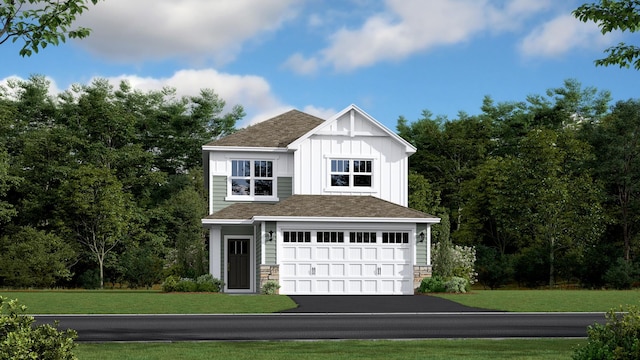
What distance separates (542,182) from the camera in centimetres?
4416

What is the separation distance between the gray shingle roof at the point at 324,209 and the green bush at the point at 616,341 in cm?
2338

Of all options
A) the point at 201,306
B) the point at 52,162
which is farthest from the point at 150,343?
the point at 52,162

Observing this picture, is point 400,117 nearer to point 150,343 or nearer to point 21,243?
point 21,243

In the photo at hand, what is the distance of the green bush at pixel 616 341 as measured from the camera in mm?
8328

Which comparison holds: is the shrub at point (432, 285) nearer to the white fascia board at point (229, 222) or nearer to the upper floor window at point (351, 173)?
the upper floor window at point (351, 173)


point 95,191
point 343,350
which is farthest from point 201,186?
point 343,350

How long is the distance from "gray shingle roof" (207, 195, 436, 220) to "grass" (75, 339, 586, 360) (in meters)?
18.1

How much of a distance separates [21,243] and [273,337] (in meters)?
32.9

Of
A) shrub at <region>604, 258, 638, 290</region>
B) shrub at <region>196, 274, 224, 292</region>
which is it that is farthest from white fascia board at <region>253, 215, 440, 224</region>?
shrub at <region>604, 258, 638, 290</region>

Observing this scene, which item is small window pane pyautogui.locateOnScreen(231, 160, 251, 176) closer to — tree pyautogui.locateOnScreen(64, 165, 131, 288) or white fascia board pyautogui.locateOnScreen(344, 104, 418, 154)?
white fascia board pyautogui.locateOnScreen(344, 104, 418, 154)

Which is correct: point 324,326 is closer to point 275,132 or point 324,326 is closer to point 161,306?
point 161,306

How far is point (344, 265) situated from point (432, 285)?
368 centimetres

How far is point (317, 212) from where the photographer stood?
32531 millimetres

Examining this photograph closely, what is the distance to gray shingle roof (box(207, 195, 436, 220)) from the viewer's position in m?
32.4
